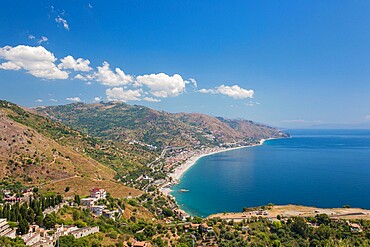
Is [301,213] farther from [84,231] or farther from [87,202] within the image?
[84,231]

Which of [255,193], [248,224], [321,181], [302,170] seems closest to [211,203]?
[255,193]

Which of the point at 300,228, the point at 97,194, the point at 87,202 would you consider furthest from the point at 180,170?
the point at 300,228

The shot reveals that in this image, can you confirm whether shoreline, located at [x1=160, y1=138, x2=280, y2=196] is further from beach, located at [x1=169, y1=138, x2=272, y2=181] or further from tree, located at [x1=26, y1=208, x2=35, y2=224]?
tree, located at [x1=26, y1=208, x2=35, y2=224]

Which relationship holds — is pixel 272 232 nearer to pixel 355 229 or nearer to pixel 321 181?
pixel 355 229

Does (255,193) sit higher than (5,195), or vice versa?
(5,195)

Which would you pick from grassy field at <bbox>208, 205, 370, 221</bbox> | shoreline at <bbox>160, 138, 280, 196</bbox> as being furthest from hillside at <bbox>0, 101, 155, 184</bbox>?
grassy field at <bbox>208, 205, 370, 221</bbox>

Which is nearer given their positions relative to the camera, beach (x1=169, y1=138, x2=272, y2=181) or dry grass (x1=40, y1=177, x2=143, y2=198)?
dry grass (x1=40, y1=177, x2=143, y2=198)
